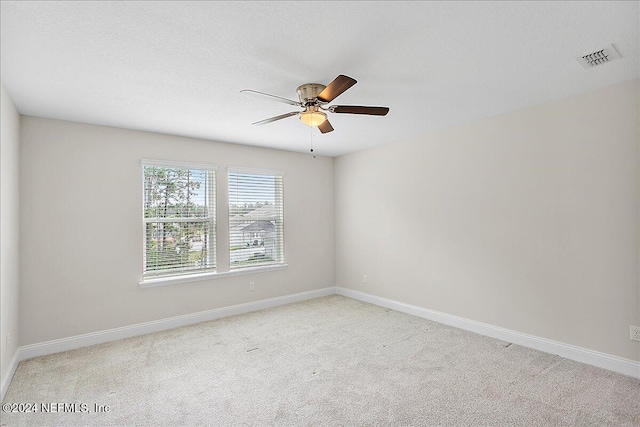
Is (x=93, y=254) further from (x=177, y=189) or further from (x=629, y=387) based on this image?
(x=629, y=387)

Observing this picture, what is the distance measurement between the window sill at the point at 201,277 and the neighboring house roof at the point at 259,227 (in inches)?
21.9

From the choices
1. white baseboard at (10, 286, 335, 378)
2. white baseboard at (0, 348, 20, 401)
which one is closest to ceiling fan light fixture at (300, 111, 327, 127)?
white baseboard at (10, 286, 335, 378)

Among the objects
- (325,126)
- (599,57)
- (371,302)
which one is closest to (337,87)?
(325,126)

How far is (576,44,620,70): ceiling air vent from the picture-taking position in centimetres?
223

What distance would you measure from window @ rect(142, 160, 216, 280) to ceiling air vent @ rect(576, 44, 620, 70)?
404 cm

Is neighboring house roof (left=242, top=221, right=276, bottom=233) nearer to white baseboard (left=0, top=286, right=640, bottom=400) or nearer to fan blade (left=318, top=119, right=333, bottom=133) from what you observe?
white baseboard (left=0, top=286, right=640, bottom=400)

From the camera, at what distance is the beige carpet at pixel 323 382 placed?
7.42ft

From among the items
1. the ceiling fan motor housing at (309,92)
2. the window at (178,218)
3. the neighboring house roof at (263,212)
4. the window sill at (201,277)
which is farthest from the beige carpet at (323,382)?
the ceiling fan motor housing at (309,92)

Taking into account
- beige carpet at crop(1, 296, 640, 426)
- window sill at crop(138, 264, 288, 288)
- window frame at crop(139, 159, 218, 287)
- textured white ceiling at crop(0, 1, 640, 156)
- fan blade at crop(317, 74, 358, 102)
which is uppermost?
textured white ceiling at crop(0, 1, 640, 156)

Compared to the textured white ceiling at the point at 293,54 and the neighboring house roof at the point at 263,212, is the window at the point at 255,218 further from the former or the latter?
the textured white ceiling at the point at 293,54

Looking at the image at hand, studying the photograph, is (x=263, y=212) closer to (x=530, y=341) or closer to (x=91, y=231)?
(x=91, y=231)

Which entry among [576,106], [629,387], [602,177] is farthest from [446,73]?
[629,387]

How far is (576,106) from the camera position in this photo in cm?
306

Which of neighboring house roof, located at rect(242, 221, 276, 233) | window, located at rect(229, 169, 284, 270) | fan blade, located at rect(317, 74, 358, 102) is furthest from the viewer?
neighboring house roof, located at rect(242, 221, 276, 233)
